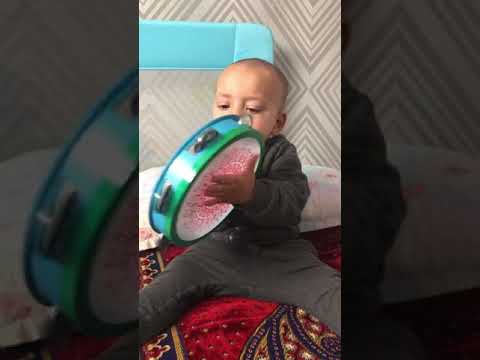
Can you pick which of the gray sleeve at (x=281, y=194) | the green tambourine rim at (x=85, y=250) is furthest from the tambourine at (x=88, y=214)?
the gray sleeve at (x=281, y=194)

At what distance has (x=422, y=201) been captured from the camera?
11cm

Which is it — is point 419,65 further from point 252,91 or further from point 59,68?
point 252,91

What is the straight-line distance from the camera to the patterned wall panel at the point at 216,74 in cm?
57

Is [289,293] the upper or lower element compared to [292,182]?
lower

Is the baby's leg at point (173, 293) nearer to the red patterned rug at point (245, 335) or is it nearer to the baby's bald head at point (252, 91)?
the red patterned rug at point (245, 335)

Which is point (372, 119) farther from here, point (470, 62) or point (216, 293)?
point (216, 293)

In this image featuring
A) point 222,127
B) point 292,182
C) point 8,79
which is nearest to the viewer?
point 8,79

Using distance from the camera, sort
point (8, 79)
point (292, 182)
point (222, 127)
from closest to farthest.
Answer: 1. point (8, 79)
2. point (222, 127)
3. point (292, 182)

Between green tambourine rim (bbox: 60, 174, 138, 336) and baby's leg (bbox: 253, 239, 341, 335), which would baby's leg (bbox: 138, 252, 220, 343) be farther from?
green tambourine rim (bbox: 60, 174, 138, 336)

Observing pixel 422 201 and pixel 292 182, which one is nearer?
pixel 422 201

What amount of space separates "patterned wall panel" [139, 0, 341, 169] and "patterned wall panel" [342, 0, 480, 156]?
0.47 meters

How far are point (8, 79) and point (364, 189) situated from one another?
92mm

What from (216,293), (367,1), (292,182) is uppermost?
(367,1)

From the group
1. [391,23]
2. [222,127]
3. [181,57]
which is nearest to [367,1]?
[391,23]
